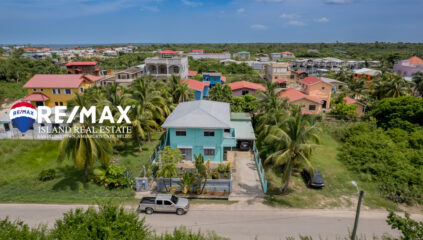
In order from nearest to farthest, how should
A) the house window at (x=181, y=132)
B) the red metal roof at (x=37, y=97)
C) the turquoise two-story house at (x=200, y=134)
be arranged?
the turquoise two-story house at (x=200, y=134), the house window at (x=181, y=132), the red metal roof at (x=37, y=97)

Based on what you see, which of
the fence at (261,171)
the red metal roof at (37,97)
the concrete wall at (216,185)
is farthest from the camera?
the red metal roof at (37,97)

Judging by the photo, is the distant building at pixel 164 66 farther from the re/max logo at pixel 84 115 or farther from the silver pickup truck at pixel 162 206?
the silver pickup truck at pixel 162 206

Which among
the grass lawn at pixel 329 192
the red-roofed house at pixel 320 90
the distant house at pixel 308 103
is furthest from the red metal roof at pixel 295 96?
the grass lawn at pixel 329 192

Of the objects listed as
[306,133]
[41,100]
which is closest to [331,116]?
[306,133]

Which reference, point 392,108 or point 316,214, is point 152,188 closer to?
point 316,214

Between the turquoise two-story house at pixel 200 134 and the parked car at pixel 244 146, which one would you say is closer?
the turquoise two-story house at pixel 200 134

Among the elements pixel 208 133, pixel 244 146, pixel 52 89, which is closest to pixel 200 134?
pixel 208 133

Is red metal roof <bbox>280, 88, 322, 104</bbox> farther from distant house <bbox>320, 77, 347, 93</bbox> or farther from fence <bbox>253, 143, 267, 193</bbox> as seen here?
distant house <bbox>320, 77, 347, 93</bbox>

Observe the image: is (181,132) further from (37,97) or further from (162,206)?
(37,97)
